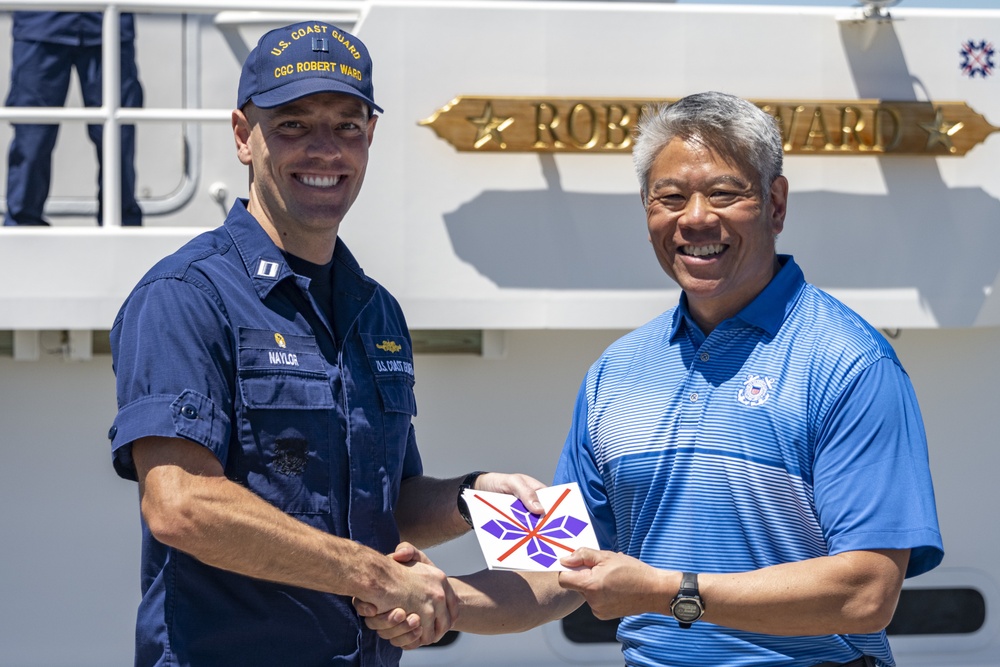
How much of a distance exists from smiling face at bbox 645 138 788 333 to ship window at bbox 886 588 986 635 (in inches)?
110

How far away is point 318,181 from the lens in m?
2.35

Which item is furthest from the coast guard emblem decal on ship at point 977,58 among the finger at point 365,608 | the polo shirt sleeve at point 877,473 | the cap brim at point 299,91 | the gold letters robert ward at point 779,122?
the finger at point 365,608

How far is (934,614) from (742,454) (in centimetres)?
291

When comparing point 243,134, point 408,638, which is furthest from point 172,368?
point 408,638

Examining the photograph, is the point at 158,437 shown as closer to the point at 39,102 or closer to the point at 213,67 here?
the point at 39,102

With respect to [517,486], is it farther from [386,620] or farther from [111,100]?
[111,100]

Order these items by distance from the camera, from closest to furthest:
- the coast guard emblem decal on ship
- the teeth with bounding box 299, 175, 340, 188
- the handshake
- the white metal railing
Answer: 1. the handshake
2. the teeth with bounding box 299, 175, 340, 188
3. the white metal railing
4. the coast guard emblem decal on ship

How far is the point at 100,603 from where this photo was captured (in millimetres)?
4316

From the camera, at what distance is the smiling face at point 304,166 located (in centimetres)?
234

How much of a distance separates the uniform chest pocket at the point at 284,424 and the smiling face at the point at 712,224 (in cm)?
77

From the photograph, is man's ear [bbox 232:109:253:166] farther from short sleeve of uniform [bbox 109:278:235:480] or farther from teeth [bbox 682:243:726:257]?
teeth [bbox 682:243:726:257]

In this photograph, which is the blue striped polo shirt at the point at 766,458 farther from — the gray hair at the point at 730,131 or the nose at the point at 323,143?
the nose at the point at 323,143

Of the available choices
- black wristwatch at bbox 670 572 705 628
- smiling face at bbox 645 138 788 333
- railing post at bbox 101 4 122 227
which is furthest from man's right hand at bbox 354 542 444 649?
railing post at bbox 101 4 122 227

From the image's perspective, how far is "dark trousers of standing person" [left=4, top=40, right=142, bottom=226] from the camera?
183 inches
